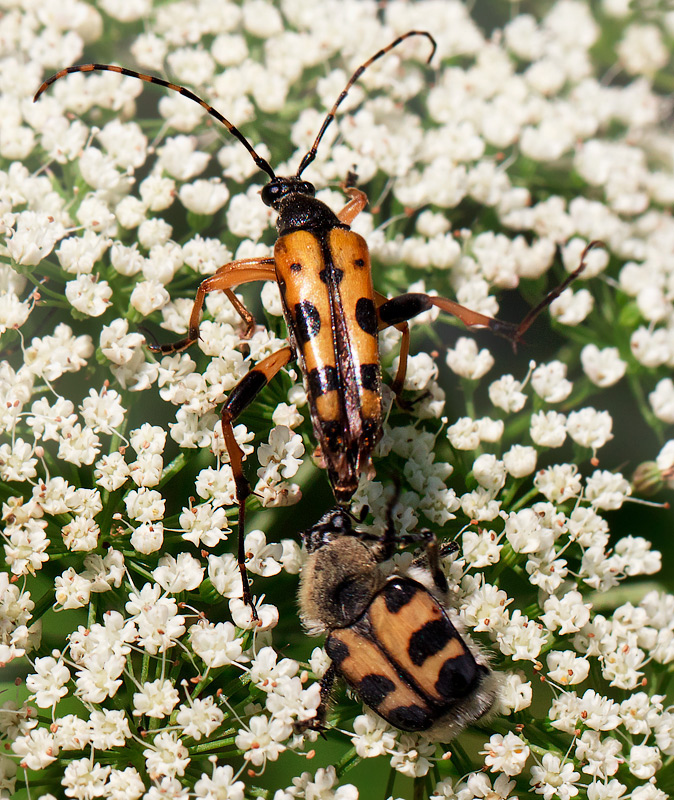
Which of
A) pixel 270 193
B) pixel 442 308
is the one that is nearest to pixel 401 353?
pixel 442 308

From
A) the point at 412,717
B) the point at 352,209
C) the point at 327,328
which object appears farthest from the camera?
the point at 352,209

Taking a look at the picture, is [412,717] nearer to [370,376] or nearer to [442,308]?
[370,376]

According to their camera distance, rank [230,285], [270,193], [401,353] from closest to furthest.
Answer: [230,285] < [401,353] < [270,193]

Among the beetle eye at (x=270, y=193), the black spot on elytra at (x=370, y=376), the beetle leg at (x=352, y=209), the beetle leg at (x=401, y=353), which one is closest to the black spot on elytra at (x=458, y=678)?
the black spot on elytra at (x=370, y=376)

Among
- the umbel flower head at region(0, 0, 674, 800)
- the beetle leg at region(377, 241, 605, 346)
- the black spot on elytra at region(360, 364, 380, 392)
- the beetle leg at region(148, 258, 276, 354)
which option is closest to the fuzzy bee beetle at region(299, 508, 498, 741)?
the umbel flower head at region(0, 0, 674, 800)

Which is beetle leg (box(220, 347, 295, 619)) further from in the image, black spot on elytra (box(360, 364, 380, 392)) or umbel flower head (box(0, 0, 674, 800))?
black spot on elytra (box(360, 364, 380, 392))

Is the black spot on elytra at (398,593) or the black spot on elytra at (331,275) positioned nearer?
the black spot on elytra at (398,593)

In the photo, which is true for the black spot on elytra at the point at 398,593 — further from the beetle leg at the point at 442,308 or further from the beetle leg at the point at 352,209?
the beetle leg at the point at 352,209
